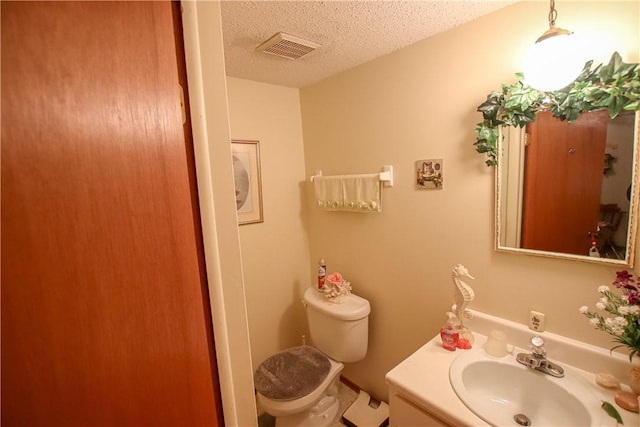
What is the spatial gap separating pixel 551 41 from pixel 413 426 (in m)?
1.46

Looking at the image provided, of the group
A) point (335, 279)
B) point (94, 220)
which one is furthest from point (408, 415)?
point (94, 220)

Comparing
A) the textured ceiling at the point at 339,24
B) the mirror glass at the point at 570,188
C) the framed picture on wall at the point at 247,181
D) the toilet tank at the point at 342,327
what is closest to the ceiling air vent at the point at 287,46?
the textured ceiling at the point at 339,24

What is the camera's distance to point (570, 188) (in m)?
1.05

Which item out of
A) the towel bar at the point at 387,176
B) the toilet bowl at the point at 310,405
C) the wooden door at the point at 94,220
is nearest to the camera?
the wooden door at the point at 94,220

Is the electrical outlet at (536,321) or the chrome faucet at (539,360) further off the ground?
the electrical outlet at (536,321)

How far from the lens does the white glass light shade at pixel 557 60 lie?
94 centimetres

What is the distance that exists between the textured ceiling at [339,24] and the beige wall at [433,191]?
0.09 meters

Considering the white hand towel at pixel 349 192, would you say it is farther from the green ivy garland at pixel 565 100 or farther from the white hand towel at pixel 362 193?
the green ivy garland at pixel 565 100

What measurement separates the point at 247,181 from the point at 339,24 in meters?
1.05

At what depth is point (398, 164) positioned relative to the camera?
1.56m

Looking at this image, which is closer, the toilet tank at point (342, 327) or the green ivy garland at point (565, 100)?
the green ivy garland at point (565, 100)

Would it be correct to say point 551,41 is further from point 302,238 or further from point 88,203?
point 302,238

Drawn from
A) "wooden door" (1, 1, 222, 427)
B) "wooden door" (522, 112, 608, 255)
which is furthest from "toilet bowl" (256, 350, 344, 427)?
"wooden door" (522, 112, 608, 255)

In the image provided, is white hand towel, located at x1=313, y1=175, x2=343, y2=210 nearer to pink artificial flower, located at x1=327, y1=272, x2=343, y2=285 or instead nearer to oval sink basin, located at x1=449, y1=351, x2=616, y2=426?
pink artificial flower, located at x1=327, y1=272, x2=343, y2=285
